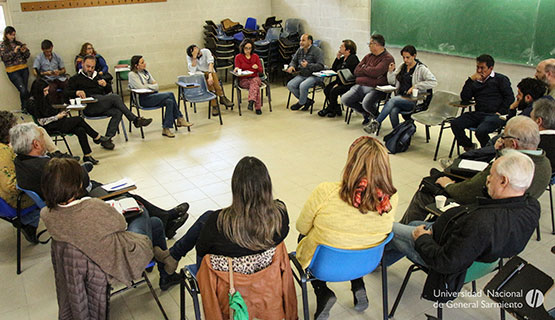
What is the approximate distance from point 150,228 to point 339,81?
4.53 m

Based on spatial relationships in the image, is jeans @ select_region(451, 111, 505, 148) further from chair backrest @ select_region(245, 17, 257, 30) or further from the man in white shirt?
chair backrest @ select_region(245, 17, 257, 30)

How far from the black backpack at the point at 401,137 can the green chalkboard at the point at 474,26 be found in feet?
5.88

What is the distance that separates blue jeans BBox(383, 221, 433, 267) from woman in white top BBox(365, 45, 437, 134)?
2.97 meters

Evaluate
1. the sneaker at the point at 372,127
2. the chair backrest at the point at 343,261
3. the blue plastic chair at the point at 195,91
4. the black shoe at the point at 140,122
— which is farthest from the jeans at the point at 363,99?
the chair backrest at the point at 343,261

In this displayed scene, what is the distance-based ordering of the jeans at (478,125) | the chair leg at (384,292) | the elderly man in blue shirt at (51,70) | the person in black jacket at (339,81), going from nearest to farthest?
the chair leg at (384,292) → the jeans at (478,125) → the person in black jacket at (339,81) → the elderly man in blue shirt at (51,70)

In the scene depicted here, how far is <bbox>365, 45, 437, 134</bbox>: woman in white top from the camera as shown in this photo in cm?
546

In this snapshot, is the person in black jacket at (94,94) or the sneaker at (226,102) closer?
the person in black jacket at (94,94)

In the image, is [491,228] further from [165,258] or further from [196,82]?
[196,82]

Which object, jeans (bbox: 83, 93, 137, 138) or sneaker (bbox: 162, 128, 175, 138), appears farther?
sneaker (bbox: 162, 128, 175, 138)

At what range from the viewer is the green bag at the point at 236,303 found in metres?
2.15

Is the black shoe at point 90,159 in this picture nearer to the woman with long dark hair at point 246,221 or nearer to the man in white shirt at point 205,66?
the man in white shirt at point 205,66

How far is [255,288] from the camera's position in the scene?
2.25m

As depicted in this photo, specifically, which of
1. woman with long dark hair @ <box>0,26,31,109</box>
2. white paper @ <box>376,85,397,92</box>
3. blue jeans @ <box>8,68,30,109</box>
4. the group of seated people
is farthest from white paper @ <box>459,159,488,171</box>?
blue jeans @ <box>8,68,30,109</box>

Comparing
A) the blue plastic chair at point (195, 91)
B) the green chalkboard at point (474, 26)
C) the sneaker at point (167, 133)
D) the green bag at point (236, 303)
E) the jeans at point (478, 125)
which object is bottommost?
the sneaker at point (167, 133)
